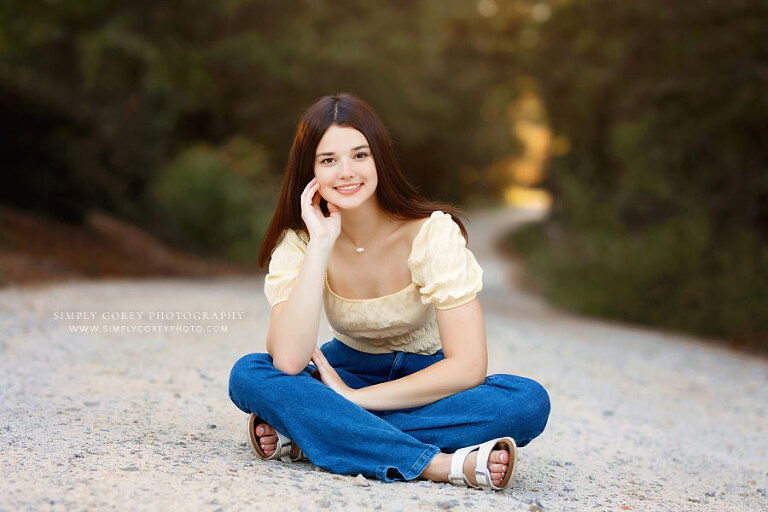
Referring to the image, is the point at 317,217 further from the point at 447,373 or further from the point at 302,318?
the point at 447,373

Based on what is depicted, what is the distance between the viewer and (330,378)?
10.7ft

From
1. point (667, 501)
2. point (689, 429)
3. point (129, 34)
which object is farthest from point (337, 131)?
point (129, 34)

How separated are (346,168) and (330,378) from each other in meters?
0.83

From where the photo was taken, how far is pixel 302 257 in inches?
135

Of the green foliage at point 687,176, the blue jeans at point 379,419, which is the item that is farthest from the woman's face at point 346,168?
the green foliage at point 687,176

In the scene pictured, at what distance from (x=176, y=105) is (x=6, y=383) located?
13.1 meters

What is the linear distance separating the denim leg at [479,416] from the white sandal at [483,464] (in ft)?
0.23

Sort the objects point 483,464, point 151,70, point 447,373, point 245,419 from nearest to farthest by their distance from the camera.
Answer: point 483,464 → point 447,373 → point 245,419 → point 151,70

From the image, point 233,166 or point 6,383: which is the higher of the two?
point 233,166

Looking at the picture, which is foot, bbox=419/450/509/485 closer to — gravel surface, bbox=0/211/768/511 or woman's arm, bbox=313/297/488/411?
gravel surface, bbox=0/211/768/511

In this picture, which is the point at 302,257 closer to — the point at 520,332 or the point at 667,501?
the point at 667,501

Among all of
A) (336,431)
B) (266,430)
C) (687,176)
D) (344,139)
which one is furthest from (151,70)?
(336,431)

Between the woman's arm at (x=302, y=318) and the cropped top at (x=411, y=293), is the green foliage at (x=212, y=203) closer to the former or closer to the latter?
the cropped top at (x=411, y=293)

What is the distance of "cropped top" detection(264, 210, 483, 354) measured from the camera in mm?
3178
